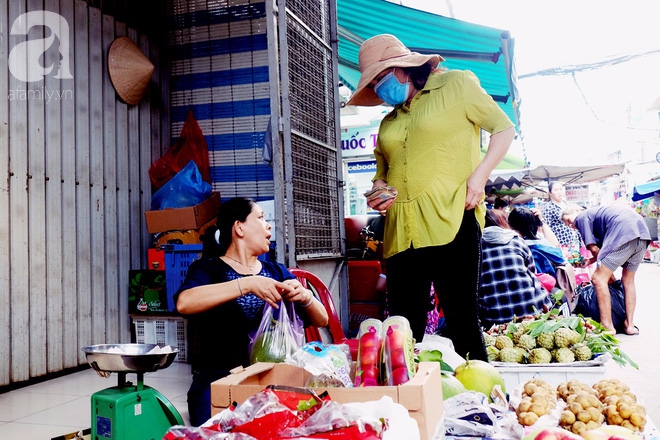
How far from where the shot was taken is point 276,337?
6.80ft

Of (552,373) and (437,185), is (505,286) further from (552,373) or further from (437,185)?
(437,185)

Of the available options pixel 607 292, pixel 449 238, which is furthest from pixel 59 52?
pixel 607 292

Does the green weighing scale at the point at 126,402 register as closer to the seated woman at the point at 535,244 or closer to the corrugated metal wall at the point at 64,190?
the corrugated metal wall at the point at 64,190

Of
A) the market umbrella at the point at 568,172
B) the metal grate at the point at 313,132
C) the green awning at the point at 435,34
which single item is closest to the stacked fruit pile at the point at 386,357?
the metal grate at the point at 313,132

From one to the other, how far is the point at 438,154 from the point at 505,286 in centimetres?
169

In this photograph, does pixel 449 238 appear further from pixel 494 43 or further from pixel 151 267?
pixel 494 43

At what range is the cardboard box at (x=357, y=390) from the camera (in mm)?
1262

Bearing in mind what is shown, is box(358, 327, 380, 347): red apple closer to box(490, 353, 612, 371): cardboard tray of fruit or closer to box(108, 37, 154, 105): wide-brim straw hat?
box(490, 353, 612, 371): cardboard tray of fruit

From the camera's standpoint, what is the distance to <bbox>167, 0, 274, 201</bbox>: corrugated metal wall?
5.29m

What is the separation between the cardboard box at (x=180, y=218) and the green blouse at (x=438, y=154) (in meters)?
2.21

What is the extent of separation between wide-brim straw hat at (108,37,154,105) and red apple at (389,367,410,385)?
4213 millimetres

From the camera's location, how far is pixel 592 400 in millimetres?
1831

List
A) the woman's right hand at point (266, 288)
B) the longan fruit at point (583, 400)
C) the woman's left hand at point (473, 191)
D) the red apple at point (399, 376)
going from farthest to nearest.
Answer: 1. the woman's left hand at point (473, 191)
2. the woman's right hand at point (266, 288)
3. the longan fruit at point (583, 400)
4. the red apple at point (399, 376)

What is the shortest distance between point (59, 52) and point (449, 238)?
11.4 feet
